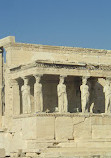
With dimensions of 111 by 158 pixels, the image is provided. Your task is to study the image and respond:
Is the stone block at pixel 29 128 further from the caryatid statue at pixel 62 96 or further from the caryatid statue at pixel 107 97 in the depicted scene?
the caryatid statue at pixel 107 97

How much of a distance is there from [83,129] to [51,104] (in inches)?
112

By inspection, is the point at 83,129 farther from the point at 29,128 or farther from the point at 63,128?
the point at 29,128

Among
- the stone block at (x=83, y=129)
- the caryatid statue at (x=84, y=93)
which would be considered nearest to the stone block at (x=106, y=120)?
the stone block at (x=83, y=129)

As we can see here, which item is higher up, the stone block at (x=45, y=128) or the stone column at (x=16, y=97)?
the stone column at (x=16, y=97)

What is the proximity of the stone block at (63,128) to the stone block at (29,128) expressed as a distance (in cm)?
129

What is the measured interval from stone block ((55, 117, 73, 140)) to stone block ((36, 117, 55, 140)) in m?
0.31

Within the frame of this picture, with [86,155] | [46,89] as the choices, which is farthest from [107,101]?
[86,155]

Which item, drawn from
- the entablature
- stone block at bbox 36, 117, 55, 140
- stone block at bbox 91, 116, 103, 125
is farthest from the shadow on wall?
stone block at bbox 36, 117, 55, 140

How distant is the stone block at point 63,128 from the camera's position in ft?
105

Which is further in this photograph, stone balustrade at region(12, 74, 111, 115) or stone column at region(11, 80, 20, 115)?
stone column at region(11, 80, 20, 115)

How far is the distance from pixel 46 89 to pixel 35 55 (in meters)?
2.14

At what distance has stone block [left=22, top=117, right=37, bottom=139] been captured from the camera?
3123cm

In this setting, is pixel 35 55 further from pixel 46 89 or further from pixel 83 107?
pixel 83 107

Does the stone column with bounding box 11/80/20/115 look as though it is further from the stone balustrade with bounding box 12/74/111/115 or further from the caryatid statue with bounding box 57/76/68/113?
the caryatid statue with bounding box 57/76/68/113
